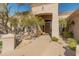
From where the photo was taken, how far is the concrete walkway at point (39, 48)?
2.37m

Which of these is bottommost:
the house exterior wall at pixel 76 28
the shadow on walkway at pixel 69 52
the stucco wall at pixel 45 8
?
the shadow on walkway at pixel 69 52

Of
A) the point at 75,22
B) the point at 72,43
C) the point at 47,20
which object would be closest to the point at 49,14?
the point at 47,20

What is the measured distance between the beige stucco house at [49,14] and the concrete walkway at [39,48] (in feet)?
0.30

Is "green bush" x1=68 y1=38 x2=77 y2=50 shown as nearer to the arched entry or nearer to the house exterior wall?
the house exterior wall

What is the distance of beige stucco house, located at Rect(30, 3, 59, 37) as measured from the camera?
2359 mm

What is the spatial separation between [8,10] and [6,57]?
1.69ft

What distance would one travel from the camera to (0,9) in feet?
7.77

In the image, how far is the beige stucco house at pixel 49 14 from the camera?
2359 mm

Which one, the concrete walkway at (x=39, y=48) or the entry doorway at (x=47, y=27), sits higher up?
the entry doorway at (x=47, y=27)

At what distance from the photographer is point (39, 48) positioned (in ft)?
7.78

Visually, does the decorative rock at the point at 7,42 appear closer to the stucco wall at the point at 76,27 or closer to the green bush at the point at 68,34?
the green bush at the point at 68,34

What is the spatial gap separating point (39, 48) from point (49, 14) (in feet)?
1.27

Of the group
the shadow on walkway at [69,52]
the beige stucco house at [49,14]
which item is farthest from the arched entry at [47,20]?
the shadow on walkway at [69,52]

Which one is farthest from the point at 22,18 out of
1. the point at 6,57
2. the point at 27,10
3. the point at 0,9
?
the point at 6,57
